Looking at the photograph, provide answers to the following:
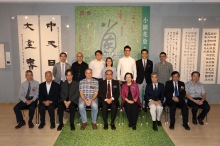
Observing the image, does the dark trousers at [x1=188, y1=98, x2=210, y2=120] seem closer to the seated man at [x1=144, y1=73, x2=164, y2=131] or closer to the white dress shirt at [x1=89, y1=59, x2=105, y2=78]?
the seated man at [x1=144, y1=73, x2=164, y2=131]

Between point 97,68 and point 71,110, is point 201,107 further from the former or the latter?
point 71,110

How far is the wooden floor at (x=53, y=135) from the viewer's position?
12.3 feet

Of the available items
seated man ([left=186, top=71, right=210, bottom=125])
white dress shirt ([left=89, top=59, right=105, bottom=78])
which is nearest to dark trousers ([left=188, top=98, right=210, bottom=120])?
seated man ([left=186, top=71, right=210, bottom=125])

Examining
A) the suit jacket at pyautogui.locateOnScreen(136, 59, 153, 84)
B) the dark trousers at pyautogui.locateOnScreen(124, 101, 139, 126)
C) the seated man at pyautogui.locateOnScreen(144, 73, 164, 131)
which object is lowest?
the dark trousers at pyautogui.locateOnScreen(124, 101, 139, 126)

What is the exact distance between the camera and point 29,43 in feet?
19.5

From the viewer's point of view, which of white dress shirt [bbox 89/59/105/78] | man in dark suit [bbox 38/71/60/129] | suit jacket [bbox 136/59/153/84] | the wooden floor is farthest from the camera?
suit jacket [bbox 136/59/153/84]

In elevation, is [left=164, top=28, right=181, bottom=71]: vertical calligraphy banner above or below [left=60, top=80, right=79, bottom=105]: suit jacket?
above

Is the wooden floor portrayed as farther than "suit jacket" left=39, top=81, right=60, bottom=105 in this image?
No

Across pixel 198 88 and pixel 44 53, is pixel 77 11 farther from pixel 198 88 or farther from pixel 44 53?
pixel 198 88

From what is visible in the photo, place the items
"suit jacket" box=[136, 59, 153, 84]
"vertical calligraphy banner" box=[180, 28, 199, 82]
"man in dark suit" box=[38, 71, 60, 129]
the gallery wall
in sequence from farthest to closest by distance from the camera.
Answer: "vertical calligraphy banner" box=[180, 28, 199, 82]
the gallery wall
"suit jacket" box=[136, 59, 153, 84]
"man in dark suit" box=[38, 71, 60, 129]

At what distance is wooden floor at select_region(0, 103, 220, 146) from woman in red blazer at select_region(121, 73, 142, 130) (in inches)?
29.1

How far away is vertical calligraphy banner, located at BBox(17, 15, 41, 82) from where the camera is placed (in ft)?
19.2

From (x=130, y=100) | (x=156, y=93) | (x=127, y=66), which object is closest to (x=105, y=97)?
(x=130, y=100)

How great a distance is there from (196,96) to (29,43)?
15.6 feet
